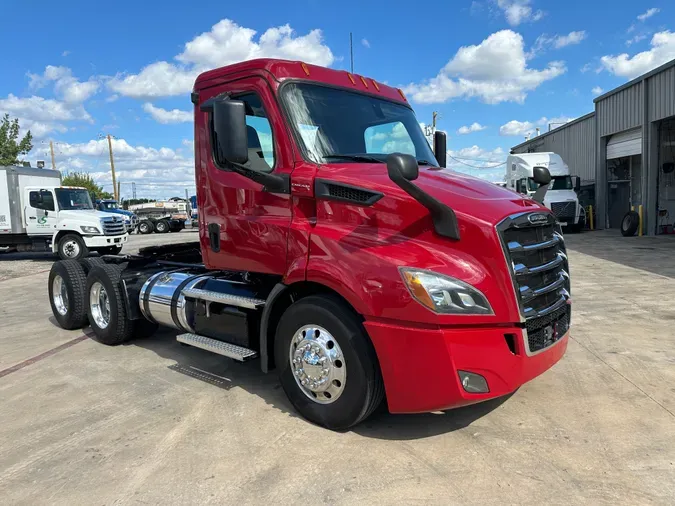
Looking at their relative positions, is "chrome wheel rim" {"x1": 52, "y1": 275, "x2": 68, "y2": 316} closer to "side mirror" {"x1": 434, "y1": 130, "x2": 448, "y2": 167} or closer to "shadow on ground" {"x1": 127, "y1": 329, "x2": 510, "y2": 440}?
"shadow on ground" {"x1": 127, "y1": 329, "x2": 510, "y2": 440}

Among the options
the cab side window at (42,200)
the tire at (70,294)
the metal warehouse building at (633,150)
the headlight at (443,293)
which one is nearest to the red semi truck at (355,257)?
the headlight at (443,293)

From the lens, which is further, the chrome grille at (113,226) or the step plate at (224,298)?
the chrome grille at (113,226)

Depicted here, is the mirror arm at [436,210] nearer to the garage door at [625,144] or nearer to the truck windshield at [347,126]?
the truck windshield at [347,126]

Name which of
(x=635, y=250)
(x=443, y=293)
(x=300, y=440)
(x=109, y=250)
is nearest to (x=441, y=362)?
(x=443, y=293)

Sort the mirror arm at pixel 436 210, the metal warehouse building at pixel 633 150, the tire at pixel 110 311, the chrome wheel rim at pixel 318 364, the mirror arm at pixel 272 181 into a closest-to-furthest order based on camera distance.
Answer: the mirror arm at pixel 436 210
the chrome wheel rim at pixel 318 364
the mirror arm at pixel 272 181
the tire at pixel 110 311
the metal warehouse building at pixel 633 150

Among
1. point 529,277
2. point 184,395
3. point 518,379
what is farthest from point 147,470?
point 529,277

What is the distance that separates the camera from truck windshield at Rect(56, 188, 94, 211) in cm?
1661

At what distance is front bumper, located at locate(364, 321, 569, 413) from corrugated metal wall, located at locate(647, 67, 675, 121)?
18670 mm

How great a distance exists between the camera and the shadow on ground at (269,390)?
3.63 meters

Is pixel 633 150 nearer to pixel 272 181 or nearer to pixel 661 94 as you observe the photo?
pixel 661 94

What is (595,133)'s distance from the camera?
78.5 feet

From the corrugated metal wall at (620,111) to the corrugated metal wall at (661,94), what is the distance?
66 cm

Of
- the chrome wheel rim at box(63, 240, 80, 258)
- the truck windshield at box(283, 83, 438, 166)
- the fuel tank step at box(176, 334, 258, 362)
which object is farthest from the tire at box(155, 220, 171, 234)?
the truck windshield at box(283, 83, 438, 166)

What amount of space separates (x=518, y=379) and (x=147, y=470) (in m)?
2.42
